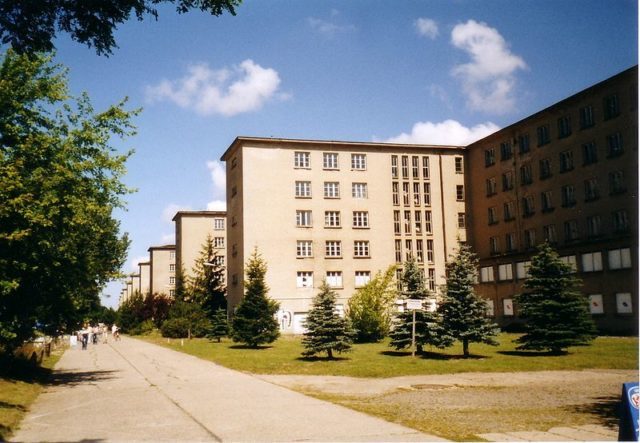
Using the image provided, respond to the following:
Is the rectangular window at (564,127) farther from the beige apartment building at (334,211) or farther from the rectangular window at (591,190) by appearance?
the beige apartment building at (334,211)

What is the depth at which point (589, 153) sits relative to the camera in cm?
4353

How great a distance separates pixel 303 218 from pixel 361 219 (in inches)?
232

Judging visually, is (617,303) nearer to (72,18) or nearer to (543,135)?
(543,135)

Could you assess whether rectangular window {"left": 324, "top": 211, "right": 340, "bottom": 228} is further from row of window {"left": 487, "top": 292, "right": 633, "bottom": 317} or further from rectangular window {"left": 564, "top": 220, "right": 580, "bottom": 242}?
rectangular window {"left": 564, "top": 220, "right": 580, "bottom": 242}

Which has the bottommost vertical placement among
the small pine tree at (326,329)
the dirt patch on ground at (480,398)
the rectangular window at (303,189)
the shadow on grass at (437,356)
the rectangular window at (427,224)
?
the shadow on grass at (437,356)

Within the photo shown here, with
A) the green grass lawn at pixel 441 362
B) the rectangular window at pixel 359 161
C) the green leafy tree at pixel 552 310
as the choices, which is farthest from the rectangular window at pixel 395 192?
the green grass lawn at pixel 441 362

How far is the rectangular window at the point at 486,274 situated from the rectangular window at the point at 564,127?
14609mm

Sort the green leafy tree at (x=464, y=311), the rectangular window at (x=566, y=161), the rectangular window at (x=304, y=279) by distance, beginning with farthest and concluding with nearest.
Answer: the rectangular window at (x=304, y=279), the rectangular window at (x=566, y=161), the green leafy tree at (x=464, y=311)

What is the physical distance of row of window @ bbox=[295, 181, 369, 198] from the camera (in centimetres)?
5392

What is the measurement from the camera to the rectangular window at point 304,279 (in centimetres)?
5256

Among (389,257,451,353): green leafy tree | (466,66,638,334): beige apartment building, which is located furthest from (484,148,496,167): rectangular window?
(389,257,451,353): green leafy tree

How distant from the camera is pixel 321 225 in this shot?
54094mm

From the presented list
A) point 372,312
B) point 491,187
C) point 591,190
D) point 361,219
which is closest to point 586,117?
point 591,190

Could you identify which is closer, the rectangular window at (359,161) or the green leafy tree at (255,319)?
the green leafy tree at (255,319)
